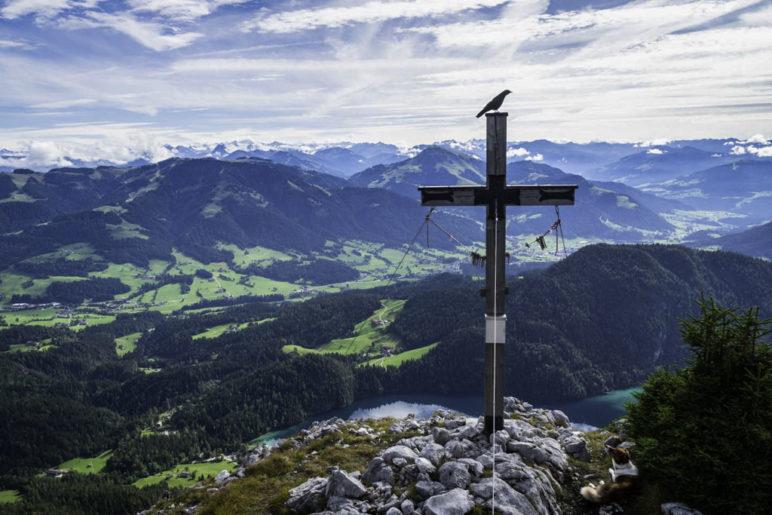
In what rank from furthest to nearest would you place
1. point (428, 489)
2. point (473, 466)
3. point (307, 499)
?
point (307, 499), point (473, 466), point (428, 489)

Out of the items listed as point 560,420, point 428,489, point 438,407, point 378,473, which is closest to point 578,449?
point 428,489

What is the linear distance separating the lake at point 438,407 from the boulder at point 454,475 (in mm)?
143030

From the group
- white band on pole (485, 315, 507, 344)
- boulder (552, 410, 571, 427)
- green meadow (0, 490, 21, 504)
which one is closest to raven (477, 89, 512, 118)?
white band on pole (485, 315, 507, 344)

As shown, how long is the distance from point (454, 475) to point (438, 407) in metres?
159

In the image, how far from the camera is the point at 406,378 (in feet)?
612

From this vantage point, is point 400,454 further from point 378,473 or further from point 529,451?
point 529,451

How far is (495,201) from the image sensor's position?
1664 cm

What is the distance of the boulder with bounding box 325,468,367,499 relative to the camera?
1562 centimetres

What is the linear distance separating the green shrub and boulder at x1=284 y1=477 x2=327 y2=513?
40.1 feet

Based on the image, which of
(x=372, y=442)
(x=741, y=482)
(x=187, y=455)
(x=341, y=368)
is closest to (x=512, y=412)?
(x=372, y=442)

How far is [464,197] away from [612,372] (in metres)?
217

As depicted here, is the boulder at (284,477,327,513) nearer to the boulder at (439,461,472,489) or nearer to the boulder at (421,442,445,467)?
the boulder at (421,442,445,467)

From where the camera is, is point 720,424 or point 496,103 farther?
point 496,103

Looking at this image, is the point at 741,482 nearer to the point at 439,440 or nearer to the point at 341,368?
the point at 439,440
